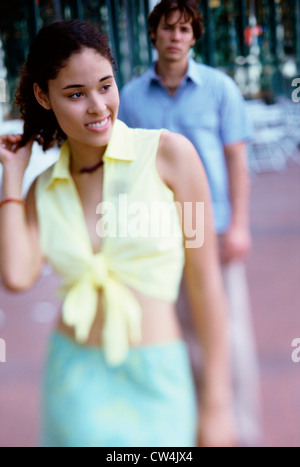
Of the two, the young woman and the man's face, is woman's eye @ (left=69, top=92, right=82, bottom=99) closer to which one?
the young woman

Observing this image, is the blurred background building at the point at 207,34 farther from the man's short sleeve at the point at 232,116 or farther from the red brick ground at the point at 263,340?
the red brick ground at the point at 263,340

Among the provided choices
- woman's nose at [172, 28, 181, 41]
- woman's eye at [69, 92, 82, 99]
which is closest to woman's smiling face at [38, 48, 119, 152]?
woman's eye at [69, 92, 82, 99]

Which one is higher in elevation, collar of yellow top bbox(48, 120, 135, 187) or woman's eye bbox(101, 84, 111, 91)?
woman's eye bbox(101, 84, 111, 91)

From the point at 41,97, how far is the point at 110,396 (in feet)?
0.88

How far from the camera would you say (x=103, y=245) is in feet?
1.74

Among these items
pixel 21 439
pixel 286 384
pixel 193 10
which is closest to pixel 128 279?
pixel 193 10

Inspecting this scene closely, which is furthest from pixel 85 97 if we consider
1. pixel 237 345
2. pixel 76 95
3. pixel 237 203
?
pixel 237 345

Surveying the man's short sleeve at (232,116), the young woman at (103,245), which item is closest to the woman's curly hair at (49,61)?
the young woman at (103,245)

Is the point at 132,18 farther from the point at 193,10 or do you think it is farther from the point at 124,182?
the point at 124,182

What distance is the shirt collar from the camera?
1.89 feet

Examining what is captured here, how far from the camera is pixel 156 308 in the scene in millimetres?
570

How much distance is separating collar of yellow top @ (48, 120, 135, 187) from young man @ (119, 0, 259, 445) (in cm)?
4

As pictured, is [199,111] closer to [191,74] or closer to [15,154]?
[191,74]

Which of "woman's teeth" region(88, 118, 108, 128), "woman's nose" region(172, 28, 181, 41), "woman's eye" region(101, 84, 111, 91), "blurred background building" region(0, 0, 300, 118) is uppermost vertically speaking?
"blurred background building" region(0, 0, 300, 118)
